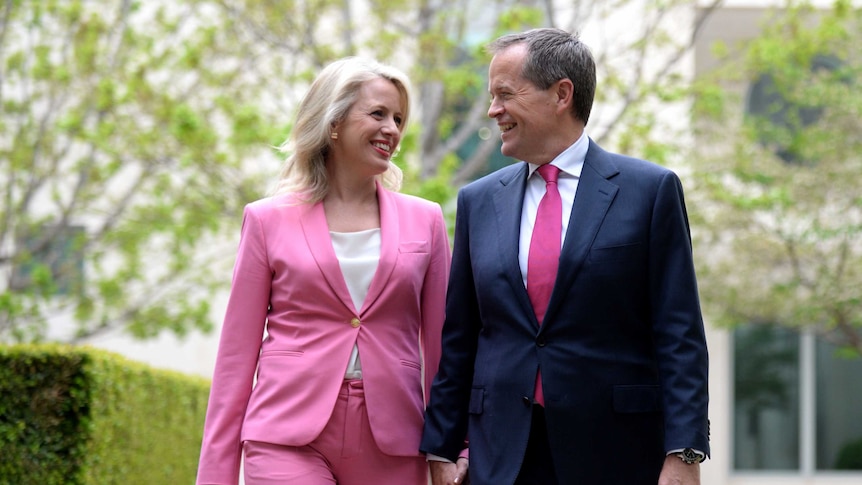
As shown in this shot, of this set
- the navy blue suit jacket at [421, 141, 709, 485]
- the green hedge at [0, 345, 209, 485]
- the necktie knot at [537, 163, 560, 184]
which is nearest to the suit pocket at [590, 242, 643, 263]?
the navy blue suit jacket at [421, 141, 709, 485]

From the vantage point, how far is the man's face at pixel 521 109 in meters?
4.78

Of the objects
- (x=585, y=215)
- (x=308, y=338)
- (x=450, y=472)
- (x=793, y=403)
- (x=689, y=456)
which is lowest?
(x=450, y=472)

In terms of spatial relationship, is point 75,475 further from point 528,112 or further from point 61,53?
point 61,53

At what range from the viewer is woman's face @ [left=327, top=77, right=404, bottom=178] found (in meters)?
5.22

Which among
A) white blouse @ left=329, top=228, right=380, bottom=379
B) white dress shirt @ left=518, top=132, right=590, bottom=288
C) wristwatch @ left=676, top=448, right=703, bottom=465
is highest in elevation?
white dress shirt @ left=518, top=132, right=590, bottom=288

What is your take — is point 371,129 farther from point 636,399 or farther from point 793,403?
point 793,403

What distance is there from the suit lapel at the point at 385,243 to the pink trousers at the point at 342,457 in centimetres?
33

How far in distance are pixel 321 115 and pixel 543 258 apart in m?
1.16

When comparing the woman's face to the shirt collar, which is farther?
the woman's face

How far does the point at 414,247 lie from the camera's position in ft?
17.1

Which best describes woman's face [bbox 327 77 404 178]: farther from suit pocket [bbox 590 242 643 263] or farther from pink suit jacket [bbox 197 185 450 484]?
suit pocket [bbox 590 242 643 263]

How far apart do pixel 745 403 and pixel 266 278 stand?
16.6m

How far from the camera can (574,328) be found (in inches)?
178


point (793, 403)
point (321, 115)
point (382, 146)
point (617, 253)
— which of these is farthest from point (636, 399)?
point (793, 403)
